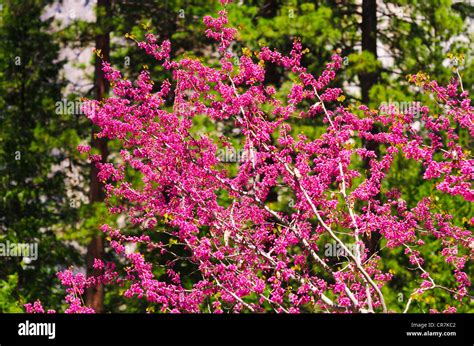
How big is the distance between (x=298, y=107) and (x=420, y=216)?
7.85 metres

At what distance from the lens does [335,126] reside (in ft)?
25.2

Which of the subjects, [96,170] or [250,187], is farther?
[96,170]

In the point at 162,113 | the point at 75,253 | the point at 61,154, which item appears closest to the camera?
the point at 162,113

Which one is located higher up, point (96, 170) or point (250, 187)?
point (96, 170)

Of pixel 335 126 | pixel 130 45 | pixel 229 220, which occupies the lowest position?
pixel 229 220

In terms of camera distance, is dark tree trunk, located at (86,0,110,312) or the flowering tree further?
dark tree trunk, located at (86,0,110,312)

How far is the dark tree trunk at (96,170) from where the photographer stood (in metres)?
13.9

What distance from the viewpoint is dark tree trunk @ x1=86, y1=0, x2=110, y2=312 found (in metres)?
13.9

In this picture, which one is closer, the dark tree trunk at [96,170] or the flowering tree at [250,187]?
the flowering tree at [250,187]

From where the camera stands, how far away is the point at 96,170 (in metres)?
14.2
